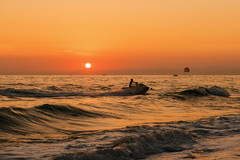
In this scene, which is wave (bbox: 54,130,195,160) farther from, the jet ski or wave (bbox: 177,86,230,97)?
the jet ski

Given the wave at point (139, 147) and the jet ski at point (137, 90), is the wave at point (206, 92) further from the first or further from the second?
the wave at point (139, 147)

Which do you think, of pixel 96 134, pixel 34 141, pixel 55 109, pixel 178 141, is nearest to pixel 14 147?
pixel 34 141

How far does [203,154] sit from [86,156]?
328cm

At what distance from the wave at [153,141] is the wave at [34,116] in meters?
4.26

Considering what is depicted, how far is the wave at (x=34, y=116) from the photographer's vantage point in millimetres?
11653

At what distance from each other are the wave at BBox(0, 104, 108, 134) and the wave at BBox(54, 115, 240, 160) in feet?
14.0

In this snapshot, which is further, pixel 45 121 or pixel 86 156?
pixel 45 121

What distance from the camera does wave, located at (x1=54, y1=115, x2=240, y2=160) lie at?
270 inches

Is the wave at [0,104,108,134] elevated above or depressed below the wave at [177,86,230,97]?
above

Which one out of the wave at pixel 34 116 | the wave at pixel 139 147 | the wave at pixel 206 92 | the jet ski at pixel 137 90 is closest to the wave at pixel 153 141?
the wave at pixel 139 147

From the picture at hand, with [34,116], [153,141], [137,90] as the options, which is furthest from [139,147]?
[137,90]

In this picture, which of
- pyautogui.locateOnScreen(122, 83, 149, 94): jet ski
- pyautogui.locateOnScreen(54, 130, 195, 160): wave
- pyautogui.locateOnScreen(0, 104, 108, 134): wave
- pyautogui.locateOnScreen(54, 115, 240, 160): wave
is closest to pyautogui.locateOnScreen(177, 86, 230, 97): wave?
pyautogui.locateOnScreen(122, 83, 149, 94): jet ski

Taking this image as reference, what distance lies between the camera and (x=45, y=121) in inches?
538

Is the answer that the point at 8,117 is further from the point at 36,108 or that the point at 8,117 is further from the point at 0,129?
the point at 36,108
